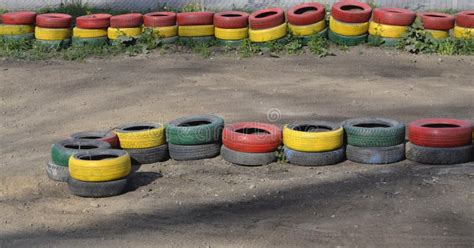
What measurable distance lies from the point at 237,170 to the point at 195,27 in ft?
20.9

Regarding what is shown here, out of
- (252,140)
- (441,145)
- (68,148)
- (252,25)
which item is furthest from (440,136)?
(252,25)

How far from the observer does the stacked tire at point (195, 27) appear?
15727mm

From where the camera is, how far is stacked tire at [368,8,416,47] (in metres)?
15.3

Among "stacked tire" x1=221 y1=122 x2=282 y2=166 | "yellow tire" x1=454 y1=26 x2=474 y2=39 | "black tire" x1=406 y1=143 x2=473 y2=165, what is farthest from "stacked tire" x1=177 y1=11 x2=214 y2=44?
"black tire" x1=406 y1=143 x2=473 y2=165

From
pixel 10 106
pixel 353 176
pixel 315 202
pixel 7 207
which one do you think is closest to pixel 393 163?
pixel 353 176

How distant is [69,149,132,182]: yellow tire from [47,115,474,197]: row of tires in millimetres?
63

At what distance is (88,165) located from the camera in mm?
8992

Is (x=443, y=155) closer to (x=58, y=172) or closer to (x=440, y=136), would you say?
(x=440, y=136)

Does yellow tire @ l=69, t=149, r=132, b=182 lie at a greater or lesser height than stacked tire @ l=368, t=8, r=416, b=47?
greater

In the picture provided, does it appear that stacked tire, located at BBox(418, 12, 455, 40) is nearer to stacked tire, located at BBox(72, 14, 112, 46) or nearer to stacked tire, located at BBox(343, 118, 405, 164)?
stacked tire, located at BBox(72, 14, 112, 46)

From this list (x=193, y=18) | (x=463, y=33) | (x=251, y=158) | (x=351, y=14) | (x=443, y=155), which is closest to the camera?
(x=443, y=155)

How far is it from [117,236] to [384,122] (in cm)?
369

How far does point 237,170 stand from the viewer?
9.81m

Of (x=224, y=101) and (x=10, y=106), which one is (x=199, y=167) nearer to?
(x=224, y=101)
